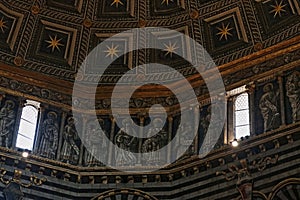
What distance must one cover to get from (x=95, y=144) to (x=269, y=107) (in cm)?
576

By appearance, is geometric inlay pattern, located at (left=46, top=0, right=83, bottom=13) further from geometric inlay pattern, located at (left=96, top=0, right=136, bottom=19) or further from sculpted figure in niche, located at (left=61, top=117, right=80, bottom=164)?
sculpted figure in niche, located at (left=61, top=117, right=80, bottom=164)

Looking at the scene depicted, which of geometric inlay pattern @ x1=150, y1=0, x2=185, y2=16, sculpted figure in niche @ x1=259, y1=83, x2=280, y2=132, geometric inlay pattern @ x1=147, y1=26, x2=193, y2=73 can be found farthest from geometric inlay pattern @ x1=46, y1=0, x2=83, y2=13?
sculpted figure in niche @ x1=259, y1=83, x2=280, y2=132

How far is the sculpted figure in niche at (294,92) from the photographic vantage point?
103 feet

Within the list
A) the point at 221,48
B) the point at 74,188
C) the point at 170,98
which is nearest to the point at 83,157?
the point at 74,188

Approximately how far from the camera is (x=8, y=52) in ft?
114

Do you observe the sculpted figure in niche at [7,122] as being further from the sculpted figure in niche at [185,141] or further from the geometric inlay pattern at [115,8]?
the sculpted figure in niche at [185,141]

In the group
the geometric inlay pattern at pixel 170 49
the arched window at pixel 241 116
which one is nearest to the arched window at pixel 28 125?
the geometric inlay pattern at pixel 170 49

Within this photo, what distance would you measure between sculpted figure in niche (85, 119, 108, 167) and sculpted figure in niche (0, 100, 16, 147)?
8.28ft

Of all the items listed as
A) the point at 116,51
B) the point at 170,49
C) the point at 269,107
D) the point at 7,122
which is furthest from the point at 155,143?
the point at 7,122

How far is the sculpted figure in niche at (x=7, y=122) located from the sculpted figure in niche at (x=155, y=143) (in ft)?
14.0

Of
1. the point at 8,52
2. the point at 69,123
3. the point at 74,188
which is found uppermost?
the point at 8,52

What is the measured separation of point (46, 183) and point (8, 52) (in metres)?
5.17

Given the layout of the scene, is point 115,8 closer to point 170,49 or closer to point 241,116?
point 170,49

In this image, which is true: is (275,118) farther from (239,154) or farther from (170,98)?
(170,98)
